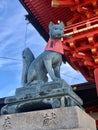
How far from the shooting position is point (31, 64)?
10.4ft

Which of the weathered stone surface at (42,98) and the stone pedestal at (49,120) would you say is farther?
the weathered stone surface at (42,98)

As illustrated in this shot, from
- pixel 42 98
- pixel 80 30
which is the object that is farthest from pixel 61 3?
pixel 42 98

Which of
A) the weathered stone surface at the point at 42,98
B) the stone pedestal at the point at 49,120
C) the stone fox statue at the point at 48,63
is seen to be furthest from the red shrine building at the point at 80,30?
the stone pedestal at the point at 49,120

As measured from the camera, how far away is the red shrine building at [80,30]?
6.39 metres

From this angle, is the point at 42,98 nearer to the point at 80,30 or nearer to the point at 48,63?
A: the point at 48,63

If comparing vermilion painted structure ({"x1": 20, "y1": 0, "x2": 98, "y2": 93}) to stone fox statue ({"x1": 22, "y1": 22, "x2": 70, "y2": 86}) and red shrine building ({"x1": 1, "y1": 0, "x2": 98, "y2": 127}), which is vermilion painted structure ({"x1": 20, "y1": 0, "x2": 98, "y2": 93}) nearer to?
red shrine building ({"x1": 1, "y1": 0, "x2": 98, "y2": 127})

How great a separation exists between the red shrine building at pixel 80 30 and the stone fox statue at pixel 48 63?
9.83 ft

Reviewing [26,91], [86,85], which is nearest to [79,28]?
[86,85]

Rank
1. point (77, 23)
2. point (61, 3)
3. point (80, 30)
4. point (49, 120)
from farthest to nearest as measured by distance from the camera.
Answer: point (61, 3), point (77, 23), point (80, 30), point (49, 120)

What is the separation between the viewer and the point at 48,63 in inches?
118

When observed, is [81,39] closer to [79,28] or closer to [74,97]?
[79,28]

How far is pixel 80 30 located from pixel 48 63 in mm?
3721

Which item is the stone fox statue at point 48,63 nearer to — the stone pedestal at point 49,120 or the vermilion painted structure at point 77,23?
the stone pedestal at point 49,120

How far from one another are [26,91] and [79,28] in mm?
4040
